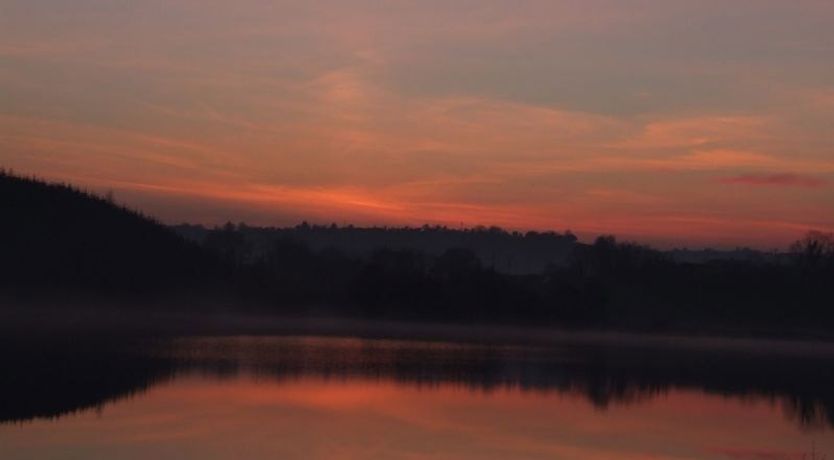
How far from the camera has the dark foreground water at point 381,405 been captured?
71.1 feet

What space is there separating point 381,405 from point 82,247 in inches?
2356

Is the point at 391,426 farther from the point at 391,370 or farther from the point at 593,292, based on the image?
the point at 593,292

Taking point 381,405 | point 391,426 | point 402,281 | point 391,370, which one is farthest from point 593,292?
point 391,426

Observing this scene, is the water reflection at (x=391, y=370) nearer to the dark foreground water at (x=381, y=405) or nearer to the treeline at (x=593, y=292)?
the dark foreground water at (x=381, y=405)

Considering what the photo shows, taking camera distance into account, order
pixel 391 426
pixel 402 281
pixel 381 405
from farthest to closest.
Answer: pixel 402 281
pixel 381 405
pixel 391 426

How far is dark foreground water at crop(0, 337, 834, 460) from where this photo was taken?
21.7 meters

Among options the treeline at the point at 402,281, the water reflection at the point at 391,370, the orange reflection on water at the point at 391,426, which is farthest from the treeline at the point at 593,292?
the orange reflection on water at the point at 391,426

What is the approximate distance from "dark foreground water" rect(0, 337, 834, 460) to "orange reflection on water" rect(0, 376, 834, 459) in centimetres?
5

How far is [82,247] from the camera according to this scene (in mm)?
84062

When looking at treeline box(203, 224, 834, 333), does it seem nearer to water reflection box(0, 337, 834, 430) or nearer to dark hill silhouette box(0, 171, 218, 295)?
dark hill silhouette box(0, 171, 218, 295)

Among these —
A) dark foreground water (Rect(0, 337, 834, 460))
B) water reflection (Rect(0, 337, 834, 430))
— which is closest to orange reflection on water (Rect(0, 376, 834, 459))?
dark foreground water (Rect(0, 337, 834, 460))

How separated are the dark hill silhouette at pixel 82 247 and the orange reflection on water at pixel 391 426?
51.3 metres

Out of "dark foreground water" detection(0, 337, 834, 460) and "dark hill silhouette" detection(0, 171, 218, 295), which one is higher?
"dark hill silhouette" detection(0, 171, 218, 295)

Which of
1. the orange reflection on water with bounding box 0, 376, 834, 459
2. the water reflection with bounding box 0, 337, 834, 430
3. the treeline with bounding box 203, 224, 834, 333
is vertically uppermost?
the treeline with bounding box 203, 224, 834, 333
